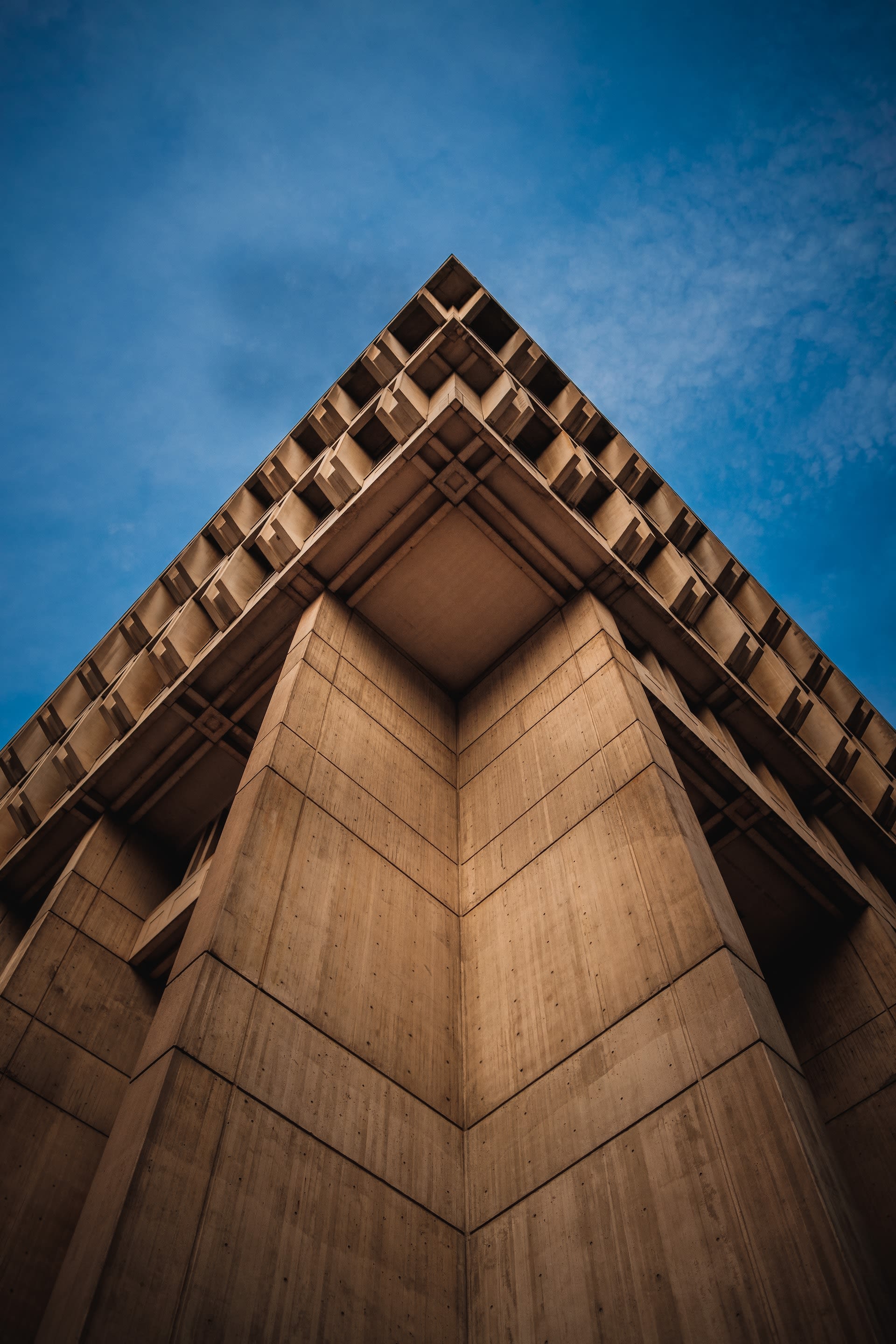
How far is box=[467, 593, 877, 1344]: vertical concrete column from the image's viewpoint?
5.14 meters

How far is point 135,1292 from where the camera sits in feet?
15.8

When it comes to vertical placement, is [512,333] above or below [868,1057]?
above

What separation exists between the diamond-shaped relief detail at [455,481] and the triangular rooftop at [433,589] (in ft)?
0.08

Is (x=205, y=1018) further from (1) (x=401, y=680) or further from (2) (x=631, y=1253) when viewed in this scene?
(1) (x=401, y=680)

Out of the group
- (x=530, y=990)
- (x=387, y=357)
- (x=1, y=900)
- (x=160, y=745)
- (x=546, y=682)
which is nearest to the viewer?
(x=530, y=990)

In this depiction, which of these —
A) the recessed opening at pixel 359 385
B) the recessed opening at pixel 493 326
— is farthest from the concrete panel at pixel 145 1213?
the recessed opening at pixel 493 326

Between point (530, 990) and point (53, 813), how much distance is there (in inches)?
361

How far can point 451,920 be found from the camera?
9.88 metres

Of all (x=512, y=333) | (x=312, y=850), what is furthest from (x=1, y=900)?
(x=512, y=333)

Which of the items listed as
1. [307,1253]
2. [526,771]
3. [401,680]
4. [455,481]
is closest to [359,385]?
[455,481]

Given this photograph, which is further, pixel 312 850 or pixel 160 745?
pixel 160 745

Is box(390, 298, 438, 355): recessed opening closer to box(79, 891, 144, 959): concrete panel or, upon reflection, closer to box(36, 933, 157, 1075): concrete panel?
box(79, 891, 144, 959): concrete panel

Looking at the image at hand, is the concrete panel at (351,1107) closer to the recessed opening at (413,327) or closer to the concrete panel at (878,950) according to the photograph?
the concrete panel at (878,950)

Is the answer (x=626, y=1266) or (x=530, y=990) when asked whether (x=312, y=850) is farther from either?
(x=626, y=1266)
